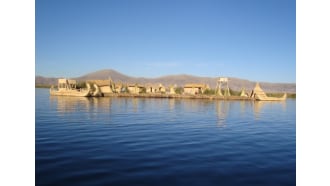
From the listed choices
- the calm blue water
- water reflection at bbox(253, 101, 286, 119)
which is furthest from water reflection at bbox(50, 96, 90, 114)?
water reflection at bbox(253, 101, 286, 119)

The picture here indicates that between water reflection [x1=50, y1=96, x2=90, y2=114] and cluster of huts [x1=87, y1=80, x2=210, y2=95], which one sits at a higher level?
cluster of huts [x1=87, y1=80, x2=210, y2=95]

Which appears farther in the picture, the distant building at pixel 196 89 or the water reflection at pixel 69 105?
the distant building at pixel 196 89

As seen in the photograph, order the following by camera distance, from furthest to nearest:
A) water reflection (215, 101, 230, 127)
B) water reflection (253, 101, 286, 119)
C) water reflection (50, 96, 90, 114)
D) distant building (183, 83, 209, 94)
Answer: distant building (183, 83, 209, 94) < water reflection (253, 101, 286, 119) < water reflection (50, 96, 90, 114) < water reflection (215, 101, 230, 127)

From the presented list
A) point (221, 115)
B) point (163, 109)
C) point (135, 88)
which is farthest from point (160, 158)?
point (135, 88)

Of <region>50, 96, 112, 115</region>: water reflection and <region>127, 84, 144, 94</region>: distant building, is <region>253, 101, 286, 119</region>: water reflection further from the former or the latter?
<region>127, 84, 144, 94</region>: distant building

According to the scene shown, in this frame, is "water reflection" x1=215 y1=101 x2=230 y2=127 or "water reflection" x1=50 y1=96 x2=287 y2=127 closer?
"water reflection" x1=215 y1=101 x2=230 y2=127

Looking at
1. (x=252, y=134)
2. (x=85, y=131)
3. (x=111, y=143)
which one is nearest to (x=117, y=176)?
(x=111, y=143)

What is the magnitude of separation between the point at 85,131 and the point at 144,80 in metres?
103

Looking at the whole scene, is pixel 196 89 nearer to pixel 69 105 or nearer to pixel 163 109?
pixel 163 109

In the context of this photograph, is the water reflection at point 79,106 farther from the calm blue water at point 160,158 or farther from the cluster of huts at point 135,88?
the cluster of huts at point 135,88

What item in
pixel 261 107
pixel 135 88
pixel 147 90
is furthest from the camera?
pixel 147 90

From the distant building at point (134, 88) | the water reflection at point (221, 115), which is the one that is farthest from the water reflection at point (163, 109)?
the distant building at point (134, 88)

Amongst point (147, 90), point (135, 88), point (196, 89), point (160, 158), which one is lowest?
point (160, 158)

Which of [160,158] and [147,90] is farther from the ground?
[147,90]
